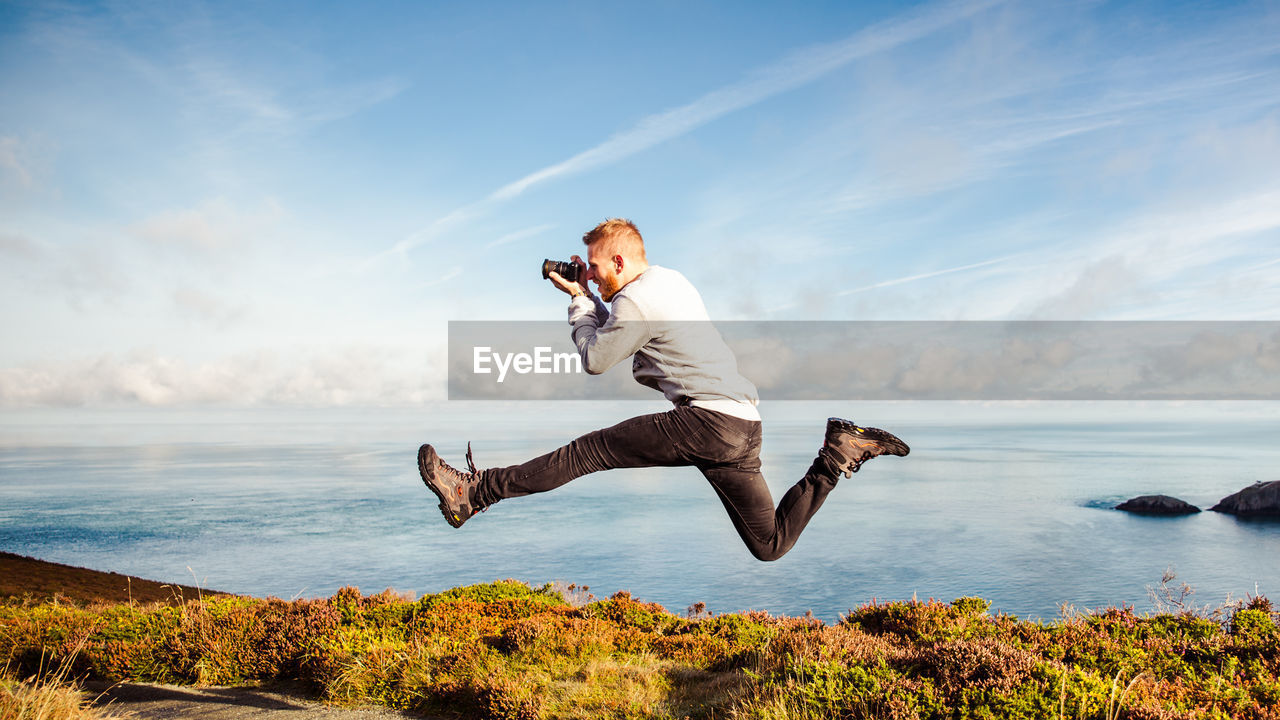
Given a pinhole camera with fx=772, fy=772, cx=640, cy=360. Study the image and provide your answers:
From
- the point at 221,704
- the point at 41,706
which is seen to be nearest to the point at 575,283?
the point at 41,706

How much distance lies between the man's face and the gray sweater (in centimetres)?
15

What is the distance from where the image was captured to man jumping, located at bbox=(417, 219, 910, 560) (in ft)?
12.1

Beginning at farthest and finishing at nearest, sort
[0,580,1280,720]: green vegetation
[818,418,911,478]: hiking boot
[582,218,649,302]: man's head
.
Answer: [818,418,911,478]: hiking boot → [0,580,1280,720]: green vegetation → [582,218,649,302]: man's head

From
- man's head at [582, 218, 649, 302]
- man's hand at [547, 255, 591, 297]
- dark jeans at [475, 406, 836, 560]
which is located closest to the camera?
dark jeans at [475, 406, 836, 560]

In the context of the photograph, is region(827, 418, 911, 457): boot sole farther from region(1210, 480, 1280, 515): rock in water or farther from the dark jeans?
region(1210, 480, 1280, 515): rock in water

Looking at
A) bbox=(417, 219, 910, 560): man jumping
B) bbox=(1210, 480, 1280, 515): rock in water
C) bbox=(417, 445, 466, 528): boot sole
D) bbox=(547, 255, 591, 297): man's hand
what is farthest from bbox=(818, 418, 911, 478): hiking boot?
bbox=(1210, 480, 1280, 515): rock in water

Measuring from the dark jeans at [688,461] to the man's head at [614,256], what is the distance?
74cm

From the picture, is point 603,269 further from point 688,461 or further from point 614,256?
point 688,461

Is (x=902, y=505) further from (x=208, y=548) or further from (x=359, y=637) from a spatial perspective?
(x=359, y=637)

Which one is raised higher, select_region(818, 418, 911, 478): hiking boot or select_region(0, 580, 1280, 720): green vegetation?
select_region(818, 418, 911, 478): hiking boot

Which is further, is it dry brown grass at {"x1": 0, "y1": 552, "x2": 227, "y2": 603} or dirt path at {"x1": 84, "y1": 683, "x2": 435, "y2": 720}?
dry brown grass at {"x1": 0, "y1": 552, "x2": 227, "y2": 603}

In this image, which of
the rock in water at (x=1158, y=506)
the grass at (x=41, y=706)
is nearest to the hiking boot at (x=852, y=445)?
the grass at (x=41, y=706)

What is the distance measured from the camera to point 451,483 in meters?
4.21

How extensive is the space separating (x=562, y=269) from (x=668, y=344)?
78 centimetres
